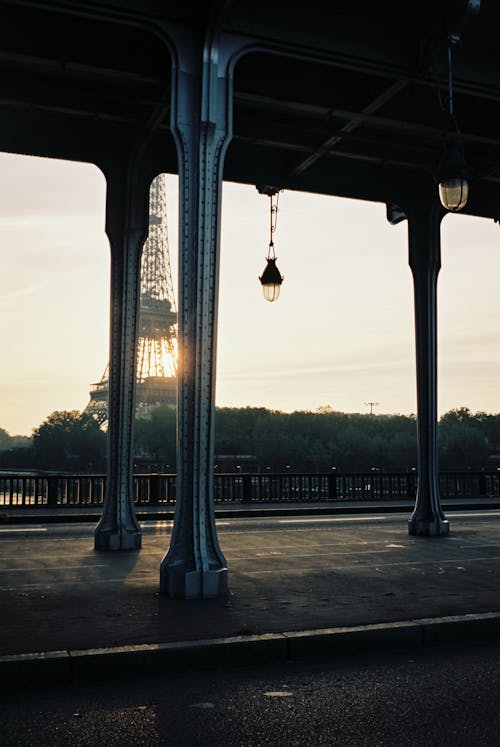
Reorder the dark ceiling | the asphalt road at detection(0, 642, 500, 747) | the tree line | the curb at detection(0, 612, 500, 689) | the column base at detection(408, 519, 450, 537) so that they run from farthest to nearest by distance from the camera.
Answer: the tree line
the column base at detection(408, 519, 450, 537)
the dark ceiling
the curb at detection(0, 612, 500, 689)
the asphalt road at detection(0, 642, 500, 747)

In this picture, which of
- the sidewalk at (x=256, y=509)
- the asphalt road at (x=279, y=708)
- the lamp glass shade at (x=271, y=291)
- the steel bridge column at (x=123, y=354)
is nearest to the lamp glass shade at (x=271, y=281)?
the lamp glass shade at (x=271, y=291)

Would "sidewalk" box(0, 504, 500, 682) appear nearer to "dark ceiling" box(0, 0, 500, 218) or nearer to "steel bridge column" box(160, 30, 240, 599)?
"steel bridge column" box(160, 30, 240, 599)

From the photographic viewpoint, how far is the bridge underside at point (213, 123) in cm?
882

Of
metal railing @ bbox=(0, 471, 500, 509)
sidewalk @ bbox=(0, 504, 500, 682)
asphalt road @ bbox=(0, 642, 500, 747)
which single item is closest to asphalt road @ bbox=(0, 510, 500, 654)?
sidewalk @ bbox=(0, 504, 500, 682)

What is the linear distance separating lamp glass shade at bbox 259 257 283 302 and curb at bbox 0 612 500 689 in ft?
25.2

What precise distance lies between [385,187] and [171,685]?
11513 millimetres

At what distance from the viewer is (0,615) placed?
722 centimetres

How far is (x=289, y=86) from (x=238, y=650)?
8710mm

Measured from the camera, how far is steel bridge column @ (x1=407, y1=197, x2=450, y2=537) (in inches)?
558

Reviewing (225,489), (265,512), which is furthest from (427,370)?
(225,489)

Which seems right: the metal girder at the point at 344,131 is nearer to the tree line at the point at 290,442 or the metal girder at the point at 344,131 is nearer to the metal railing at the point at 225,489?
the metal railing at the point at 225,489

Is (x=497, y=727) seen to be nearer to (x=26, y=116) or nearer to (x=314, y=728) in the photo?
(x=314, y=728)

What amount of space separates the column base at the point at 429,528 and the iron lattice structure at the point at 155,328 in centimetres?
8637

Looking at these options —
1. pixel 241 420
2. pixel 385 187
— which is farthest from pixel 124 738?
pixel 241 420
